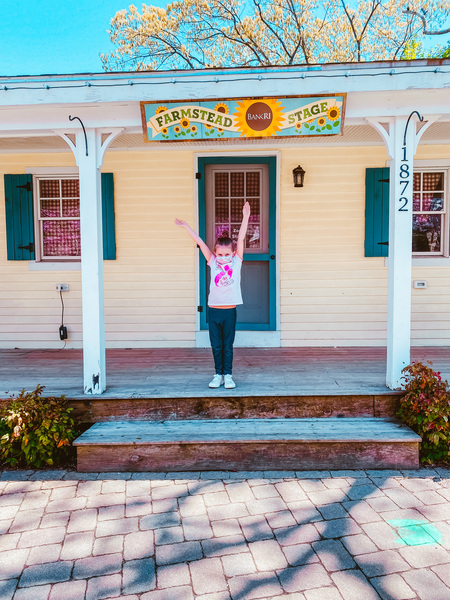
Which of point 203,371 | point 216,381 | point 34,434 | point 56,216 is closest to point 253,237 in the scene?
point 203,371

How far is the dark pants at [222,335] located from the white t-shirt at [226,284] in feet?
0.30

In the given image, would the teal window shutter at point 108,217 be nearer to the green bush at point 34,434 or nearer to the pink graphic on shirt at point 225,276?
the pink graphic on shirt at point 225,276

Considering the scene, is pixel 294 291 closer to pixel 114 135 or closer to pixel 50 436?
pixel 114 135

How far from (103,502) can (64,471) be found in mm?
663

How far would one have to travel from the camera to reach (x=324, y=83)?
3.87 metres

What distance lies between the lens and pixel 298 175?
5.93m

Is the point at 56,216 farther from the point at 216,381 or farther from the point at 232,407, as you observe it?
the point at 232,407

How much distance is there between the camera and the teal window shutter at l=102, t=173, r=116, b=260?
240 inches

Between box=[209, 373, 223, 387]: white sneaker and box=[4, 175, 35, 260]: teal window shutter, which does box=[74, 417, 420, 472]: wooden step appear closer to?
box=[209, 373, 223, 387]: white sneaker

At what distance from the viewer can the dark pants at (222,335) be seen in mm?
4230

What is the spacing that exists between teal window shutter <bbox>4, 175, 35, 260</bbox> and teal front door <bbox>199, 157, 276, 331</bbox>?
223 centimetres

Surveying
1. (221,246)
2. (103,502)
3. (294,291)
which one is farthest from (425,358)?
(103,502)

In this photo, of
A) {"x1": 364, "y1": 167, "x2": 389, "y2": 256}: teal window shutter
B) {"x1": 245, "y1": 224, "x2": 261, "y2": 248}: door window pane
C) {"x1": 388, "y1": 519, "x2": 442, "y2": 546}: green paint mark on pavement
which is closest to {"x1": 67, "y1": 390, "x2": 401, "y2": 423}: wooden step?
{"x1": 388, "y1": 519, "x2": 442, "y2": 546}: green paint mark on pavement

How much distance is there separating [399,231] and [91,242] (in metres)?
2.69
